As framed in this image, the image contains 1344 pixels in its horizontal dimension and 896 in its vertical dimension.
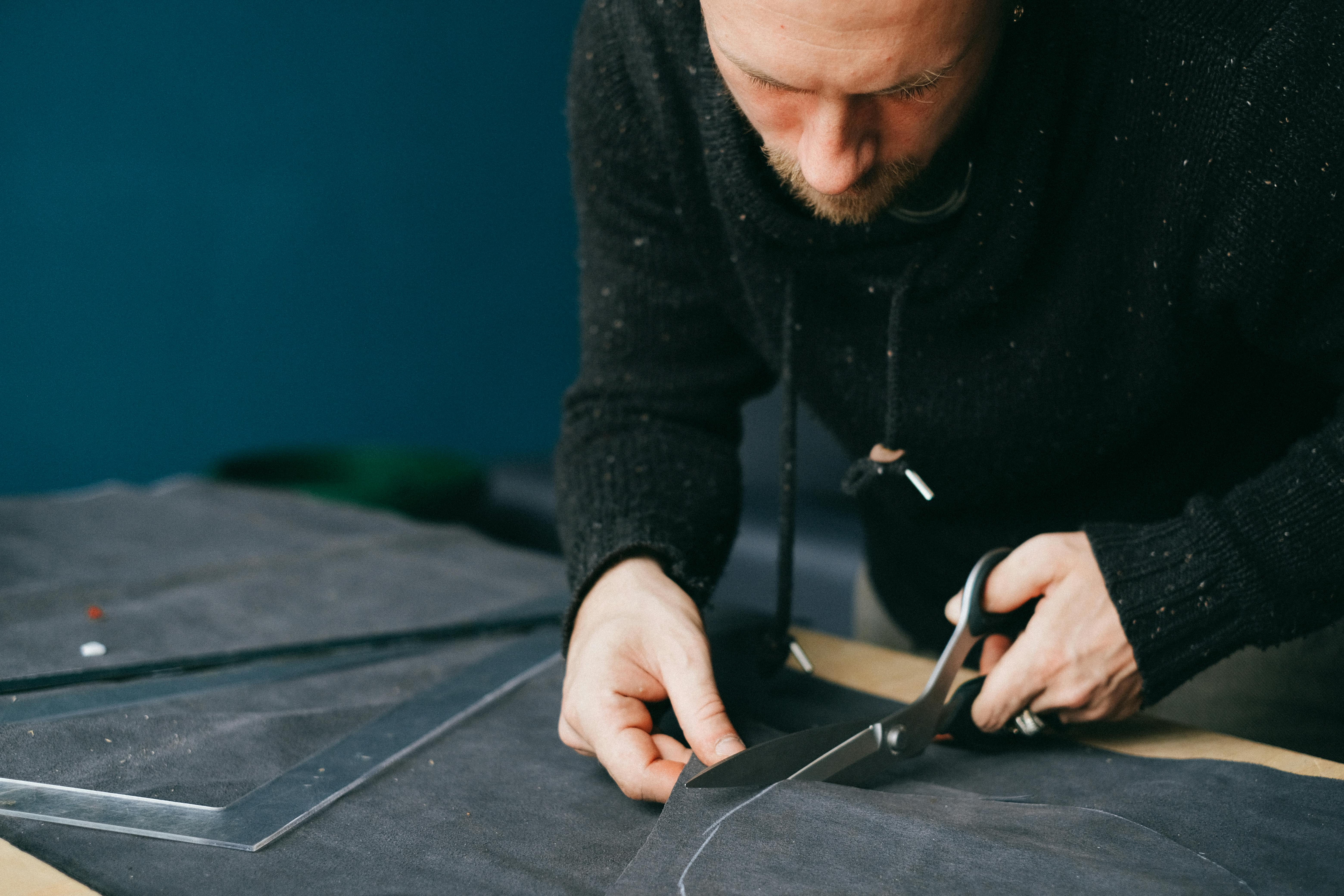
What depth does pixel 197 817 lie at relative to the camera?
607 millimetres

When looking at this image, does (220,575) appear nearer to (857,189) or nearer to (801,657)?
(801,657)

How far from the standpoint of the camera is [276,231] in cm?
237

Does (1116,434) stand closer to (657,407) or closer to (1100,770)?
(1100,770)

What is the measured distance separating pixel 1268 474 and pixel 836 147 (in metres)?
0.36

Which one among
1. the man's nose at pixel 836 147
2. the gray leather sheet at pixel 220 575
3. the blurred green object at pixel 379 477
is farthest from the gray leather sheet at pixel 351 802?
the blurred green object at pixel 379 477

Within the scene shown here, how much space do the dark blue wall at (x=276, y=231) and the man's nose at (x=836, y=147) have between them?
1897 mm

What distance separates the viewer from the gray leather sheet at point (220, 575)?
3.05 ft

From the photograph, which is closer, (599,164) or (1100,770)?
(1100,770)

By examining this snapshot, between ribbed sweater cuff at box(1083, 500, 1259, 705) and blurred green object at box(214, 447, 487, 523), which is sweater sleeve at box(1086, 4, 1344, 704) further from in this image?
blurred green object at box(214, 447, 487, 523)

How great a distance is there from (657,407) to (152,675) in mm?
466

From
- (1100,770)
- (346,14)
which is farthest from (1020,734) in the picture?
(346,14)

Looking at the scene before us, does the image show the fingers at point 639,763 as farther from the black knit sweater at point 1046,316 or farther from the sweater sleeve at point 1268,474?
the sweater sleeve at point 1268,474

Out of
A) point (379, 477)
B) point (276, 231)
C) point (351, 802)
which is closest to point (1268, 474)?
point (351, 802)

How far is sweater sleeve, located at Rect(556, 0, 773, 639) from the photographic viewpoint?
893 mm
